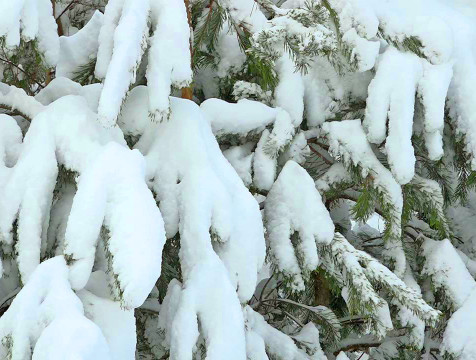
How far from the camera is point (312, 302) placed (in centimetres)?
347

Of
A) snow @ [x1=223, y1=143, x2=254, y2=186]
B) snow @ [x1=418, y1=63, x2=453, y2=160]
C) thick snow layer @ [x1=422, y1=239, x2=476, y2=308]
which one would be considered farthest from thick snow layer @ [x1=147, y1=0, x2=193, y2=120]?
thick snow layer @ [x1=422, y1=239, x2=476, y2=308]

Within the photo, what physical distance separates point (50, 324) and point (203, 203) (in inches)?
25.3

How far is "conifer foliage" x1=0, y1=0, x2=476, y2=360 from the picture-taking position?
5.66 ft

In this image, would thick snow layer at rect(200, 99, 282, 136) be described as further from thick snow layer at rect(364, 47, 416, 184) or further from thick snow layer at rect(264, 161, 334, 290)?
thick snow layer at rect(364, 47, 416, 184)

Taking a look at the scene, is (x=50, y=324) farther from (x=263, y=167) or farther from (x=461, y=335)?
(x=461, y=335)

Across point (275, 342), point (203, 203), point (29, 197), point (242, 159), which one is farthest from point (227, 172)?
point (275, 342)

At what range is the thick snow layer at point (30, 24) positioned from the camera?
188 centimetres

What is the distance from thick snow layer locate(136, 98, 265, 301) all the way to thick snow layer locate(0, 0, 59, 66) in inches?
17.1

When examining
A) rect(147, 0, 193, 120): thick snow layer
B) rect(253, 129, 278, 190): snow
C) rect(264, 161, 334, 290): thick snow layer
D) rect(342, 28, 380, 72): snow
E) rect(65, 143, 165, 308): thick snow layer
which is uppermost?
rect(147, 0, 193, 120): thick snow layer

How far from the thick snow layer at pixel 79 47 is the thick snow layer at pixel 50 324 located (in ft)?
3.49

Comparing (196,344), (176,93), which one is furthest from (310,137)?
(196,344)

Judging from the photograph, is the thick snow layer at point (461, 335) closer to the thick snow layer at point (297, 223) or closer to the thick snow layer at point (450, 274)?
the thick snow layer at point (450, 274)

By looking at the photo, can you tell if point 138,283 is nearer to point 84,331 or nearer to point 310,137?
point 84,331

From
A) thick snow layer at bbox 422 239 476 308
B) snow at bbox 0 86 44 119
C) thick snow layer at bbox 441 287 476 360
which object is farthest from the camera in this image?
thick snow layer at bbox 422 239 476 308
